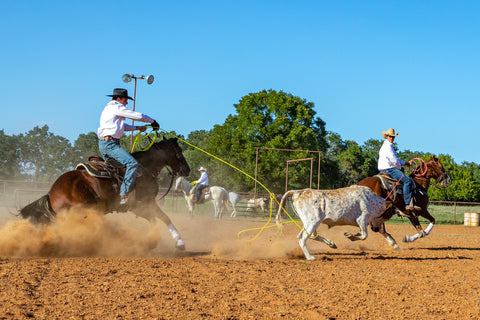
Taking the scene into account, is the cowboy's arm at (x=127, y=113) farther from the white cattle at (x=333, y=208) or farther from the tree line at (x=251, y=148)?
the tree line at (x=251, y=148)

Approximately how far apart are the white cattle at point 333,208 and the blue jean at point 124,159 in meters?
2.76

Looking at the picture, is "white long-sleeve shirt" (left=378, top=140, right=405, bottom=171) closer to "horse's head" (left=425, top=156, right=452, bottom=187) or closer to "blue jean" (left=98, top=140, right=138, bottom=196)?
"horse's head" (left=425, top=156, right=452, bottom=187)

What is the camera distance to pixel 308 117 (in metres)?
40.3

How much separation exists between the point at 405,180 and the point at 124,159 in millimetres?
6150

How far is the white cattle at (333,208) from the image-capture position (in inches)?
318

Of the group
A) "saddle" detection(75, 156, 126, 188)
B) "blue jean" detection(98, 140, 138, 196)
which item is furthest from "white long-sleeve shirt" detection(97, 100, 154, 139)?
"saddle" detection(75, 156, 126, 188)

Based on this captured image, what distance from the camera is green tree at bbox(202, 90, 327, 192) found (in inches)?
1512

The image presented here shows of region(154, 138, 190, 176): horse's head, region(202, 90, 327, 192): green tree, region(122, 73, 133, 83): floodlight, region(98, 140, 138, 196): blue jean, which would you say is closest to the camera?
region(98, 140, 138, 196): blue jean

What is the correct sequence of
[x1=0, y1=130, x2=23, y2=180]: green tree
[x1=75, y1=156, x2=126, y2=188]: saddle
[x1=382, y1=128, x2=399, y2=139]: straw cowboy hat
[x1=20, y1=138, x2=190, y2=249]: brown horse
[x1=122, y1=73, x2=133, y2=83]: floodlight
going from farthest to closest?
1. [x1=0, y1=130, x2=23, y2=180]: green tree
2. [x1=122, y1=73, x2=133, y2=83]: floodlight
3. [x1=382, y1=128, x2=399, y2=139]: straw cowboy hat
4. [x1=75, y1=156, x2=126, y2=188]: saddle
5. [x1=20, y1=138, x2=190, y2=249]: brown horse

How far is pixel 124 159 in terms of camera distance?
7992 mm

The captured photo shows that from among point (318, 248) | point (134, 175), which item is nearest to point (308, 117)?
point (318, 248)

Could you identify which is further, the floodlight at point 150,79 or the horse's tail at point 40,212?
the floodlight at point 150,79

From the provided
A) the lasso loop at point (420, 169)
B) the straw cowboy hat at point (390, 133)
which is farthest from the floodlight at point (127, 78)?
the lasso loop at point (420, 169)

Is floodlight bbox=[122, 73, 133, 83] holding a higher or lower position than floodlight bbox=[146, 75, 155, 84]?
higher
